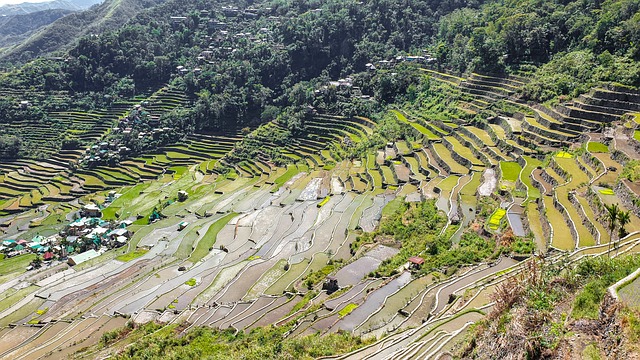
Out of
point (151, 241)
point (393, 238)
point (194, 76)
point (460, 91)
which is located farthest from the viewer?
point (194, 76)

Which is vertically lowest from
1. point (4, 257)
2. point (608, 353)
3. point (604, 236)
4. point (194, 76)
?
point (4, 257)

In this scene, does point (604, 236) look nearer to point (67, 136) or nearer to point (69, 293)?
point (69, 293)

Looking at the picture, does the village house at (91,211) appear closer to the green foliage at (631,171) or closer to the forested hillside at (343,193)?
the forested hillside at (343,193)

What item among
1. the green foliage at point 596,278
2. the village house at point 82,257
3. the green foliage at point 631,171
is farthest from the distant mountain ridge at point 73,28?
the green foliage at point 596,278

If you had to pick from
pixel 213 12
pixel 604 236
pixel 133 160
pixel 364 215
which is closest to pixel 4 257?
pixel 133 160

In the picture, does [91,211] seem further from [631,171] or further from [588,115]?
[631,171]

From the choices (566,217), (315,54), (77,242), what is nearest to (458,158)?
(566,217)
